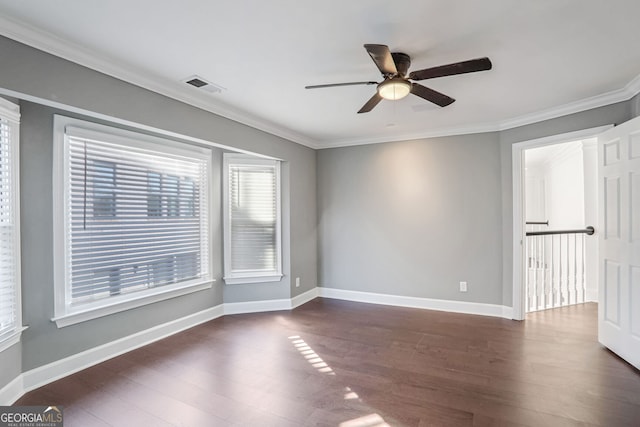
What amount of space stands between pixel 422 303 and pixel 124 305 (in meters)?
3.70

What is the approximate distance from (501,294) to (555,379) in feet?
5.48

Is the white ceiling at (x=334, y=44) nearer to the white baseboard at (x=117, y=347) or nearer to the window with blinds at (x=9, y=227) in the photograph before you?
the window with blinds at (x=9, y=227)

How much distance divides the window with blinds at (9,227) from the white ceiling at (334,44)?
64 centimetres

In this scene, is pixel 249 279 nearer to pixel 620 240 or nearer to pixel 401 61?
pixel 401 61

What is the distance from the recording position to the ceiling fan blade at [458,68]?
1.88m

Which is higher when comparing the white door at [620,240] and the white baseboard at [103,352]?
the white door at [620,240]

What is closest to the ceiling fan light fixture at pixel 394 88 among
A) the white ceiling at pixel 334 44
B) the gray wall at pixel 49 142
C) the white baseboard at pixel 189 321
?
the white ceiling at pixel 334 44

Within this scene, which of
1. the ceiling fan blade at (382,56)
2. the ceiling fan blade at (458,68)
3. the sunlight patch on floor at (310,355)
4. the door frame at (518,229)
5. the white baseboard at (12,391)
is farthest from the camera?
the door frame at (518,229)

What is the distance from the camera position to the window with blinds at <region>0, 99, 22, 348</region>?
2154 mm

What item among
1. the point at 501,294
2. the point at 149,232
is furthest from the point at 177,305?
the point at 501,294

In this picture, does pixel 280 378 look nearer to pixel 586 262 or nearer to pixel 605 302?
pixel 605 302

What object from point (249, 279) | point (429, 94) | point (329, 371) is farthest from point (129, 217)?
point (429, 94)

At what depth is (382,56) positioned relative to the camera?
189 cm

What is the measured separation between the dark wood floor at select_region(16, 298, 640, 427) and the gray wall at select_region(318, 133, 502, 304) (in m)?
0.86
